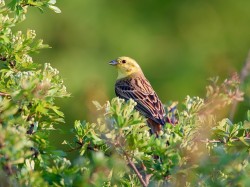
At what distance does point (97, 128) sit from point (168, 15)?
53.8 ft

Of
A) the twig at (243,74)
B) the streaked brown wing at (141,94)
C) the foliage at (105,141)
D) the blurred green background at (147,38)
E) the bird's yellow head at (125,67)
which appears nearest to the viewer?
the twig at (243,74)

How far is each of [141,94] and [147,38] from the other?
1150 cm

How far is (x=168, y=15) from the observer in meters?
21.2

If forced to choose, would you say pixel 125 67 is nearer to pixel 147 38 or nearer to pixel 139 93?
pixel 139 93

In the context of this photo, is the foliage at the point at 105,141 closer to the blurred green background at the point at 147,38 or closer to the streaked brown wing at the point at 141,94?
the streaked brown wing at the point at 141,94

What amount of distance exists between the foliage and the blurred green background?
10.8 metres

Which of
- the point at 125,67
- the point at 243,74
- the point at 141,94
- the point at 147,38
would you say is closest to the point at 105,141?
the point at 243,74

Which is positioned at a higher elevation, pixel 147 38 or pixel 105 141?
pixel 147 38

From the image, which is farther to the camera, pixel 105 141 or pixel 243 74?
pixel 105 141

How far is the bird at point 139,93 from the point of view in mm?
7547

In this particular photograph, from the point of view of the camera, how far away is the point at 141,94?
8.52 metres

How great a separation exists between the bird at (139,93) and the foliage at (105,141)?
1919 millimetres

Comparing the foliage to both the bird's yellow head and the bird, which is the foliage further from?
the bird's yellow head

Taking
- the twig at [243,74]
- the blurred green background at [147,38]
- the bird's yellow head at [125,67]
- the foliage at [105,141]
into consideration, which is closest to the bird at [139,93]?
the bird's yellow head at [125,67]
